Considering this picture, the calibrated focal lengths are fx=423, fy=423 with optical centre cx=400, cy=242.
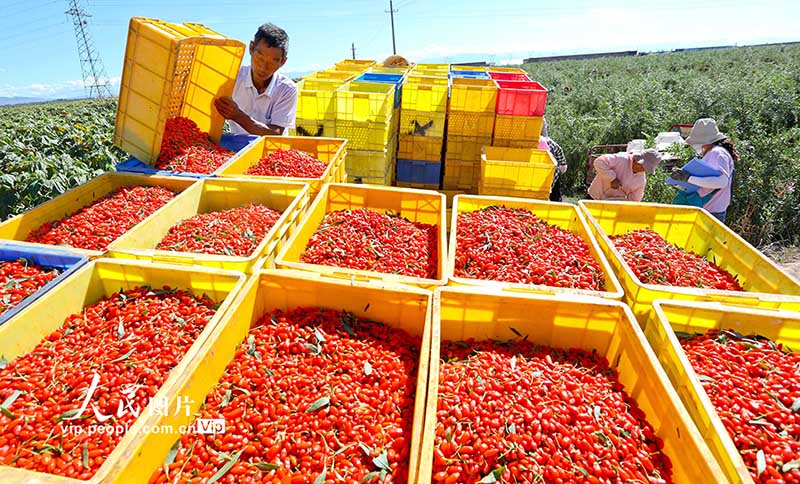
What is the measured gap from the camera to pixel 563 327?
9.95 ft

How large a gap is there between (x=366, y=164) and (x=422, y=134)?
125 centimetres

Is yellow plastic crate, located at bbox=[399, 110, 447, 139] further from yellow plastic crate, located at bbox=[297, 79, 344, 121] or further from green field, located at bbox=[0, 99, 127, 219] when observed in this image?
green field, located at bbox=[0, 99, 127, 219]

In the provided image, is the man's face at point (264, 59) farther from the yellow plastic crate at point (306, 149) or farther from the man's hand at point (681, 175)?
the man's hand at point (681, 175)

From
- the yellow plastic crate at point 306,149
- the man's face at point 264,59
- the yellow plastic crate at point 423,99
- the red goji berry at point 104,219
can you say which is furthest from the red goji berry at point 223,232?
the yellow plastic crate at point 423,99

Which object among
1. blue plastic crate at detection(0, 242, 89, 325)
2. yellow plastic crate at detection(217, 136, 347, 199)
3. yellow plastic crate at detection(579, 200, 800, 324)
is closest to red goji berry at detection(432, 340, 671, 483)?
yellow plastic crate at detection(579, 200, 800, 324)

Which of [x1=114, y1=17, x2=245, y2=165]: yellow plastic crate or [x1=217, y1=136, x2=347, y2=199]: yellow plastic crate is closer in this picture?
Answer: [x1=114, y1=17, x2=245, y2=165]: yellow plastic crate

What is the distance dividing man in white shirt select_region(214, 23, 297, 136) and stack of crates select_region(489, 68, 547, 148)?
3235mm

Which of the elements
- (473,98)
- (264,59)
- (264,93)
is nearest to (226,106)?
(264,93)

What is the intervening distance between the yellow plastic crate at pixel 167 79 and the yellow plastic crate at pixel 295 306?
2542 mm

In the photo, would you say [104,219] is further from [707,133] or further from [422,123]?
[707,133]

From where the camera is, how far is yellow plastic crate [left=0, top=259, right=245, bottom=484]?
181cm

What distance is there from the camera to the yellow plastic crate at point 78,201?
3.53 m

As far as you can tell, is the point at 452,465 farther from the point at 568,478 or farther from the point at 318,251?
the point at 318,251

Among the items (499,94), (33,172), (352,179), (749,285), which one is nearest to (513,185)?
(499,94)
